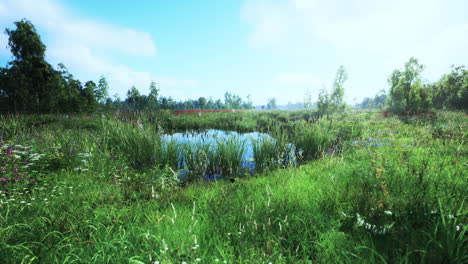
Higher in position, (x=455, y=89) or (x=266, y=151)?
(x=455, y=89)

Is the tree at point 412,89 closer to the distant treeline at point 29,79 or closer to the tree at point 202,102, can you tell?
the distant treeline at point 29,79

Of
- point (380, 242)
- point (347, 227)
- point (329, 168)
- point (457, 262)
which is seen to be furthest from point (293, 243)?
point (329, 168)

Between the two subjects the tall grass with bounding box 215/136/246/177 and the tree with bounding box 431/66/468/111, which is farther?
the tree with bounding box 431/66/468/111

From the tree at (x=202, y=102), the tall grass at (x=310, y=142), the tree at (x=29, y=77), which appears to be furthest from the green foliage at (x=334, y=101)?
the tree at (x=202, y=102)

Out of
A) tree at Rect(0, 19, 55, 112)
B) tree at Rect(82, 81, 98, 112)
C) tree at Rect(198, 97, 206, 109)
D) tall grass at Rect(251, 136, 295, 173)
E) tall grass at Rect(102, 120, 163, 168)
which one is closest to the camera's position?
tall grass at Rect(251, 136, 295, 173)

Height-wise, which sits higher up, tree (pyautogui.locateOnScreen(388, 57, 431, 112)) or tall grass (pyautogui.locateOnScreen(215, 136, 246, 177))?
tree (pyautogui.locateOnScreen(388, 57, 431, 112))

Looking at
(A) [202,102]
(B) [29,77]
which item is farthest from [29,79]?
(A) [202,102]

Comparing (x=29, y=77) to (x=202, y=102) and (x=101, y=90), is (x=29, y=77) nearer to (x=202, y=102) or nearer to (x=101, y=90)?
(x=101, y=90)

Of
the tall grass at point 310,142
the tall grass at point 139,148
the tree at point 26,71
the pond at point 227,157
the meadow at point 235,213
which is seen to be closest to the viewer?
the meadow at point 235,213

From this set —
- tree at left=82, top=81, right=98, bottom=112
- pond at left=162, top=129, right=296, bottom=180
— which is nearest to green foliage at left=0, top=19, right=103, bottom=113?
tree at left=82, top=81, right=98, bottom=112

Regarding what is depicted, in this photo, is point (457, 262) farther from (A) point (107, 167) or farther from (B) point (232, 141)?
(A) point (107, 167)

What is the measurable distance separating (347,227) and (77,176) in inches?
189

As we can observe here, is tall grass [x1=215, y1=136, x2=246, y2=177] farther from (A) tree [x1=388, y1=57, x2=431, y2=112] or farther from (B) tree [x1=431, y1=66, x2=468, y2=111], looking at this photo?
(B) tree [x1=431, y1=66, x2=468, y2=111]

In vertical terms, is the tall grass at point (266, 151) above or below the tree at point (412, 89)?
below
